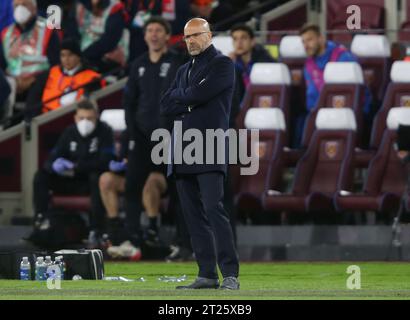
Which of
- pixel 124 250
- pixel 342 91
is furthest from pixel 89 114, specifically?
pixel 342 91

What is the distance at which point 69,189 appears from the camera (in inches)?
695

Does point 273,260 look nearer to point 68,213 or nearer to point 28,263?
point 68,213

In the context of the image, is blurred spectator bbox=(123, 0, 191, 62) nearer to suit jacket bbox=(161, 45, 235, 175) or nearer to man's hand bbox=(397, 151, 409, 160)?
man's hand bbox=(397, 151, 409, 160)

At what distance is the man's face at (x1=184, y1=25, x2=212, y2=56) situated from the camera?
37.4 feet

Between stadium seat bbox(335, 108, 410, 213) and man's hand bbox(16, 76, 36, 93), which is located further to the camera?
man's hand bbox(16, 76, 36, 93)

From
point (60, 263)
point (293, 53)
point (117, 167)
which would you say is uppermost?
point (293, 53)

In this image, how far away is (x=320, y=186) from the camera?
17188 millimetres

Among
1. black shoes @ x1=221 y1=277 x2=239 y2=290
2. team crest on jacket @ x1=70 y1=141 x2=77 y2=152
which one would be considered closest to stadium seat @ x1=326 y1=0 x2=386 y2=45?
team crest on jacket @ x1=70 y1=141 x2=77 y2=152

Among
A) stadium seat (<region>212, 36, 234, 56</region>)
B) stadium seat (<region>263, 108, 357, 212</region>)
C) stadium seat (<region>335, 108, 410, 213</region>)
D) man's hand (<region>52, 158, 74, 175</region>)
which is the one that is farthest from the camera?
stadium seat (<region>212, 36, 234, 56</region>)

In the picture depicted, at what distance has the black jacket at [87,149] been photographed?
675 inches

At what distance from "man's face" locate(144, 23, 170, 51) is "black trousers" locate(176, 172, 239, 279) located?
15.0 ft

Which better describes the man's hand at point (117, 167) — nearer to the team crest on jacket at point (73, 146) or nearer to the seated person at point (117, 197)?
the seated person at point (117, 197)

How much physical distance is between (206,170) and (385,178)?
5758mm

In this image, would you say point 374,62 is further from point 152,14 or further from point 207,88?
point 207,88
